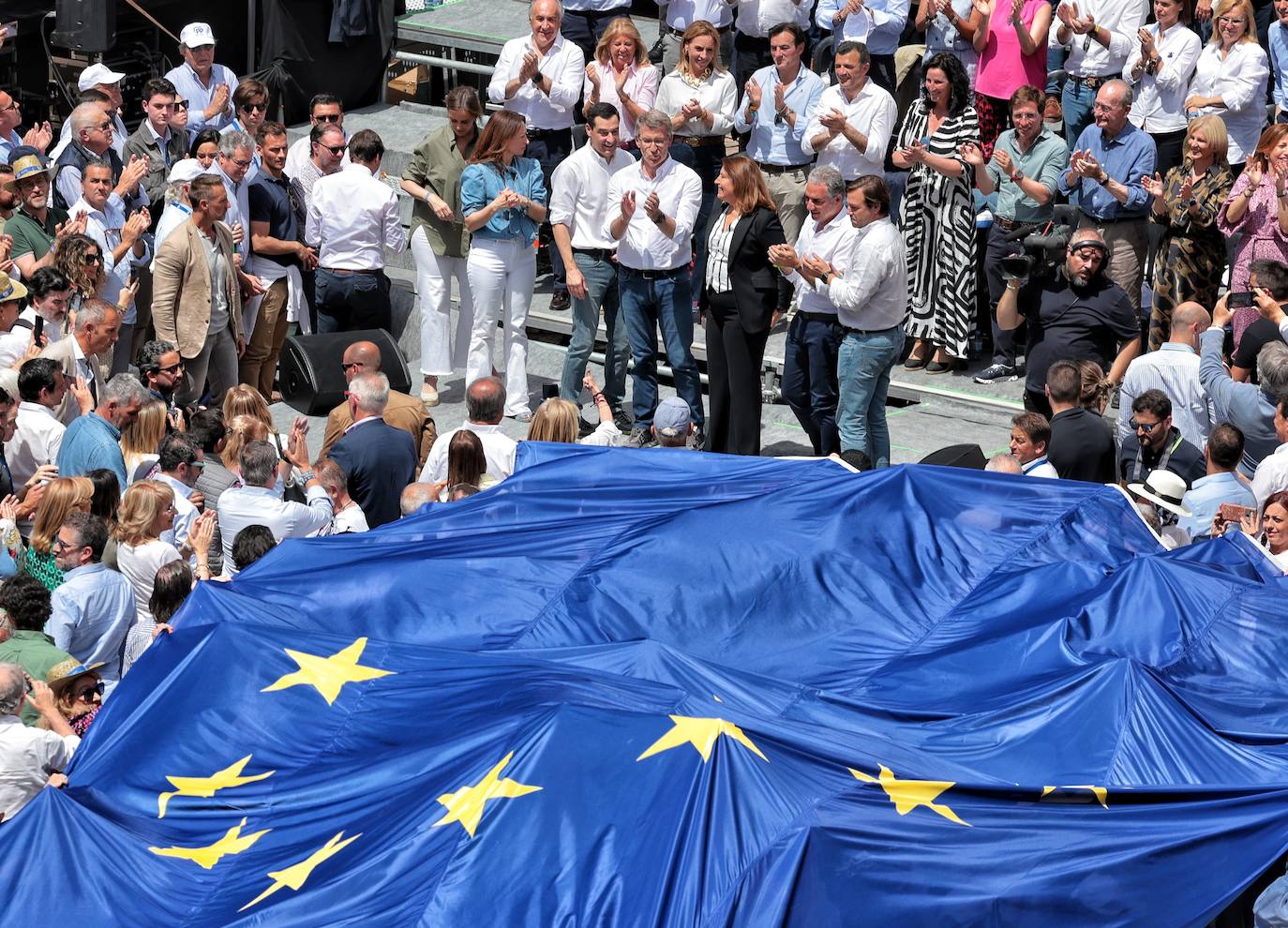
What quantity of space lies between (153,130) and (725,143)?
14.0 feet

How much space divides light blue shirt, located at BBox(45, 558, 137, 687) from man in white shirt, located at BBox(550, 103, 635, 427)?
169 inches

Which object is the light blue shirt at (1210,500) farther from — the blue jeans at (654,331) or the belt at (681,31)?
the belt at (681,31)

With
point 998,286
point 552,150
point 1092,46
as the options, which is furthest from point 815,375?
point 1092,46

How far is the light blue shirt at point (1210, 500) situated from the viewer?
9.20 m

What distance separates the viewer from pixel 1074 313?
36.2 ft

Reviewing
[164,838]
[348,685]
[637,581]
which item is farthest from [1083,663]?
[164,838]

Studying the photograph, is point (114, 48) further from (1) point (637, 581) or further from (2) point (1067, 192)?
(1) point (637, 581)

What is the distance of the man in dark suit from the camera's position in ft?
33.5

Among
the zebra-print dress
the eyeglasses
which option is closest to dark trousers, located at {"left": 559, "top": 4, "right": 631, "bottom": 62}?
the zebra-print dress

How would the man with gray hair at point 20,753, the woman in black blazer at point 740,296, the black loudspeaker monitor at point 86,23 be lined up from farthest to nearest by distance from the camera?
the black loudspeaker monitor at point 86,23, the woman in black blazer at point 740,296, the man with gray hair at point 20,753

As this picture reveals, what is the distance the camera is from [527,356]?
1370cm

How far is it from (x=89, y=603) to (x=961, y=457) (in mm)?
4808

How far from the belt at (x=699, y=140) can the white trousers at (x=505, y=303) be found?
1482 mm

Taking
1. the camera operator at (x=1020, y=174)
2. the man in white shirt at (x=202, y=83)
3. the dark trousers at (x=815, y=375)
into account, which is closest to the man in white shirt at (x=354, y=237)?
the man in white shirt at (x=202, y=83)
